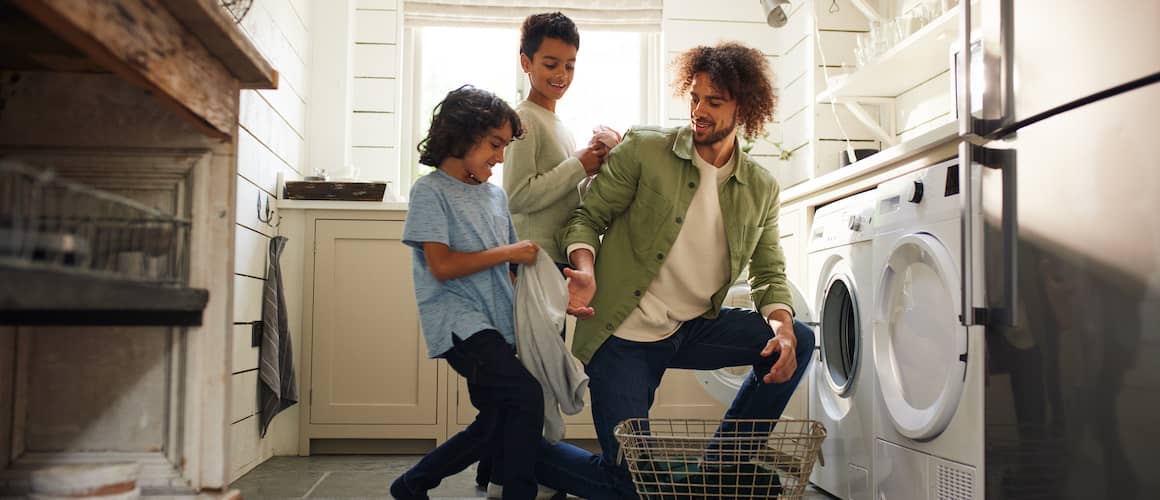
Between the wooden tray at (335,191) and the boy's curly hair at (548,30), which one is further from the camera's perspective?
the wooden tray at (335,191)

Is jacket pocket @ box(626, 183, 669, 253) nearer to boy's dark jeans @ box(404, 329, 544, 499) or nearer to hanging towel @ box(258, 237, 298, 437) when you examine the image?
boy's dark jeans @ box(404, 329, 544, 499)

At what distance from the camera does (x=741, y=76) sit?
6.72 feet

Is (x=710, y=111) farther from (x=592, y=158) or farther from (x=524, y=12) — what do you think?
(x=524, y=12)

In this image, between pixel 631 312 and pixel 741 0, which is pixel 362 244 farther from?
pixel 741 0

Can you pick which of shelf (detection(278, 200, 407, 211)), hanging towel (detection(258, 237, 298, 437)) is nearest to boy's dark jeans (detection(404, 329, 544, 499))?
hanging towel (detection(258, 237, 298, 437))

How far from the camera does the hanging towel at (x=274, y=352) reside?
9.93ft

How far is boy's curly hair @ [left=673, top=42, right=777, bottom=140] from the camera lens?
203 cm

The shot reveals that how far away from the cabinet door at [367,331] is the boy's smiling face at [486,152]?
145cm

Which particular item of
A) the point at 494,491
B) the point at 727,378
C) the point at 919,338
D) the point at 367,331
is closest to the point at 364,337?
the point at 367,331

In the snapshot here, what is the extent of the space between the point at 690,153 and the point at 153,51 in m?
1.32

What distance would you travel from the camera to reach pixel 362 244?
11.1ft

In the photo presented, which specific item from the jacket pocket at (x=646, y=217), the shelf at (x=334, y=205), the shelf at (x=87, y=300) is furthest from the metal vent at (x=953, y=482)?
the shelf at (x=334, y=205)

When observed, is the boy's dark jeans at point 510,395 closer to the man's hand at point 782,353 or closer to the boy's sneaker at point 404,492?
the boy's sneaker at point 404,492

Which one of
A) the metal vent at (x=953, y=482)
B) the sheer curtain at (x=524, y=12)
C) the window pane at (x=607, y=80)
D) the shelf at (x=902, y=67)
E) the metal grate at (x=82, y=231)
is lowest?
the metal vent at (x=953, y=482)
